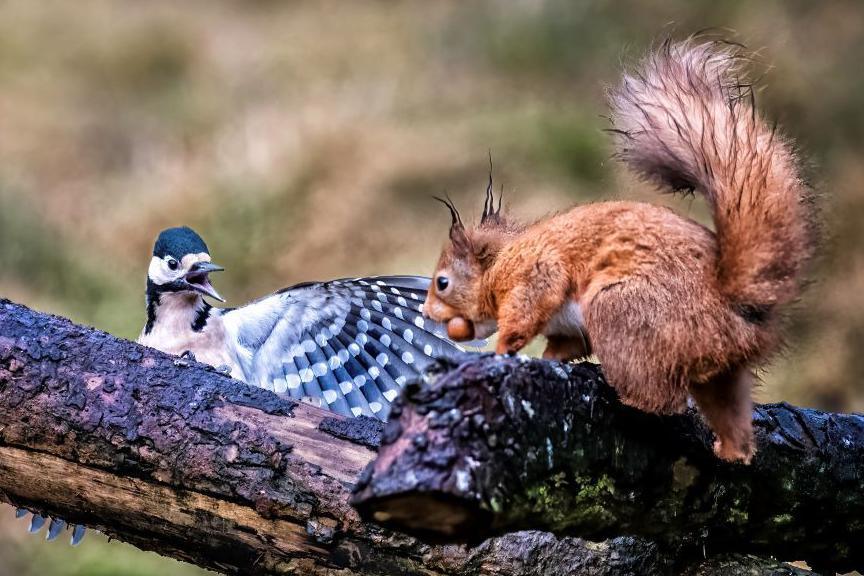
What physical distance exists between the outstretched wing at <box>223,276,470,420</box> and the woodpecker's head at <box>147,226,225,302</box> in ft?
0.68

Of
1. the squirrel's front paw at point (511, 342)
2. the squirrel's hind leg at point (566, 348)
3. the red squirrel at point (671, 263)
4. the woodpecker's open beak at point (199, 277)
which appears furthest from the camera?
the woodpecker's open beak at point (199, 277)

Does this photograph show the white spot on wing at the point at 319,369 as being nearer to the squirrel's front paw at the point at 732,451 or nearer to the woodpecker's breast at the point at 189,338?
the woodpecker's breast at the point at 189,338

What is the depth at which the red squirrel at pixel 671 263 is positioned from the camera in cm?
145

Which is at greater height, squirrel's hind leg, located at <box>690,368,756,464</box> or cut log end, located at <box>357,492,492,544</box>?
squirrel's hind leg, located at <box>690,368,756,464</box>

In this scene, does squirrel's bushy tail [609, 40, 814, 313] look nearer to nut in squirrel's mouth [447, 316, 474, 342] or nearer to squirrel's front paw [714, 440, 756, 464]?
squirrel's front paw [714, 440, 756, 464]

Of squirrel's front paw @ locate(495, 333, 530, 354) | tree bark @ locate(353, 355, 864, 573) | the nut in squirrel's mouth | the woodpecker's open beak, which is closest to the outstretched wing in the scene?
the woodpecker's open beak

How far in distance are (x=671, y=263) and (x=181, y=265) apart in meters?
1.83

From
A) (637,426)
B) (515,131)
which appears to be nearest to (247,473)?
(637,426)

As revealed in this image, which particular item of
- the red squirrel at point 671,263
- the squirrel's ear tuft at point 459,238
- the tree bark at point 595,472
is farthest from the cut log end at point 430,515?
the squirrel's ear tuft at point 459,238

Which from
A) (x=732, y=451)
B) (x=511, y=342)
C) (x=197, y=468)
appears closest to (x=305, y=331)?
(x=197, y=468)

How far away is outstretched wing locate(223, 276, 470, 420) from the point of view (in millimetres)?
3092

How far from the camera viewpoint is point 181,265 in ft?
9.72

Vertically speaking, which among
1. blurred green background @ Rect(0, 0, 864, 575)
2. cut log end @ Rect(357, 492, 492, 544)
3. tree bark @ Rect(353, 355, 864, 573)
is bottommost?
cut log end @ Rect(357, 492, 492, 544)

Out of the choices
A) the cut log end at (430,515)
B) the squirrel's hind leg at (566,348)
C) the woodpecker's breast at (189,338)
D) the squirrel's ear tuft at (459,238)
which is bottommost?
the cut log end at (430,515)
